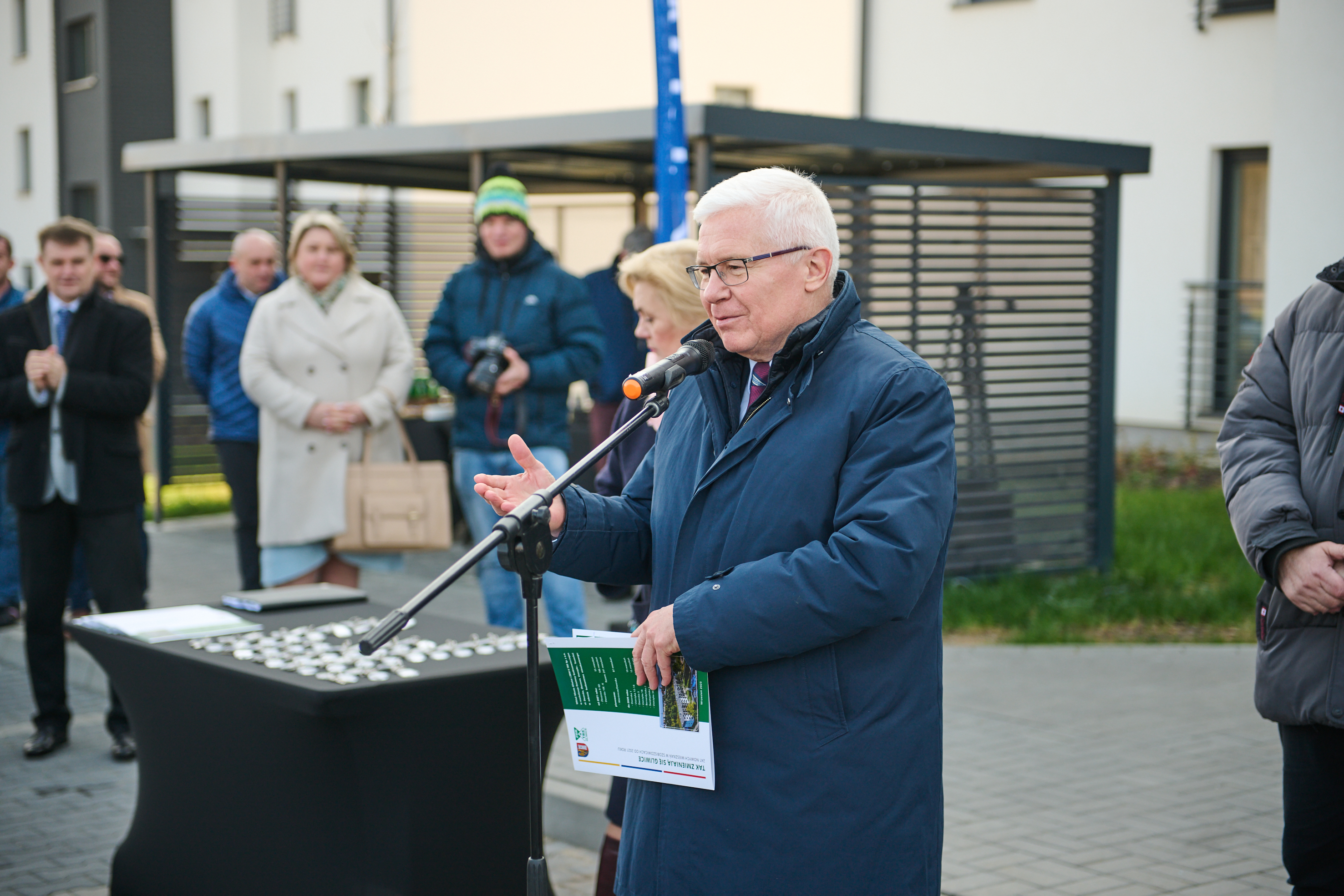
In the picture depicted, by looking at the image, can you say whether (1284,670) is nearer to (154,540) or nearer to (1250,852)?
(1250,852)

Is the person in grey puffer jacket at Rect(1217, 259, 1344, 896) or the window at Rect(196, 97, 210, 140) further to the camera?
the window at Rect(196, 97, 210, 140)

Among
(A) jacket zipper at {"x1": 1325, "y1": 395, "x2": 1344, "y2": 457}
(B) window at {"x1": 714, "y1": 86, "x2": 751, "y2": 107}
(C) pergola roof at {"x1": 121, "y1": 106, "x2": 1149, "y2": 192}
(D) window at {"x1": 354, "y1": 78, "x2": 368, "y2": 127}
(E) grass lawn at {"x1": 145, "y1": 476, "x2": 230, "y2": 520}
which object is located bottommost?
(E) grass lawn at {"x1": 145, "y1": 476, "x2": 230, "y2": 520}

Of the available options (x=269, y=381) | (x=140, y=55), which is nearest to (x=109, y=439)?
(x=269, y=381)

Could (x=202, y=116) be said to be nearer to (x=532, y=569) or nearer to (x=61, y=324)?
(x=61, y=324)

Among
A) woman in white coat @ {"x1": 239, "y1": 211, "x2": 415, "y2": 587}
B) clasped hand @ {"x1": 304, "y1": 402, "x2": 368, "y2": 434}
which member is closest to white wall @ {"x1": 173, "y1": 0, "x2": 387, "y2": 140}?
woman in white coat @ {"x1": 239, "y1": 211, "x2": 415, "y2": 587}

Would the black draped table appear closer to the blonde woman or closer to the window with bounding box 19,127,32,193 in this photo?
the blonde woman

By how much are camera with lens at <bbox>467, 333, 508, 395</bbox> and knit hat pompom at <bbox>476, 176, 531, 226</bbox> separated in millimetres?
549

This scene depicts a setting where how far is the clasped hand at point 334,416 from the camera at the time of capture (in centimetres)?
668

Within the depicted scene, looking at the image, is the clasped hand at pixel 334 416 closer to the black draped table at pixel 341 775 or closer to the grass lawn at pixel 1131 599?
the black draped table at pixel 341 775

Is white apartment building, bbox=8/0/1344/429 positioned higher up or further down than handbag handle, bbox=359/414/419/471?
higher up

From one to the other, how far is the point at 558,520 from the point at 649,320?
1225mm

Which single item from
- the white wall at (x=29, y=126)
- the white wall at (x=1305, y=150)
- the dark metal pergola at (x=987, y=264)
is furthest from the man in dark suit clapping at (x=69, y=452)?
the white wall at (x=29, y=126)

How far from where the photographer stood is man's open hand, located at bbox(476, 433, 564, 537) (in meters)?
2.83

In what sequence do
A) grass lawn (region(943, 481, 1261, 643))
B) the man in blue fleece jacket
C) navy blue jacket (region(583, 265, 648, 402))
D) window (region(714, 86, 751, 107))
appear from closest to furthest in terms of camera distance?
the man in blue fleece jacket < grass lawn (region(943, 481, 1261, 643)) < navy blue jacket (region(583, 265, 648, 402)) < window (region(714, 86, 751, 107))
